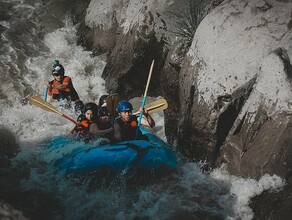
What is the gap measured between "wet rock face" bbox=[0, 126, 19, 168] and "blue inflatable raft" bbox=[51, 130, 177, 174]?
0.97 m

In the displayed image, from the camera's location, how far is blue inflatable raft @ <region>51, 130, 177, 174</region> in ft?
14.1

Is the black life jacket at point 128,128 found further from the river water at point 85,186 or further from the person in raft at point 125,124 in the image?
the river water at point 85,186

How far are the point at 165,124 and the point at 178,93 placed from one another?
2.03 ft

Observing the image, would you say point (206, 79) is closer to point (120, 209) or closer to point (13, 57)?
point (120, 209)

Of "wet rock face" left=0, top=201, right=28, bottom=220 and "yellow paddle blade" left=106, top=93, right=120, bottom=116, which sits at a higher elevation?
"yellow paddle blade" left=106, top=93, right=120, bottom=116

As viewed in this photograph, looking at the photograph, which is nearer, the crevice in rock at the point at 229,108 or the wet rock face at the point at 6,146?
the crevice in rock at the point at 229,108

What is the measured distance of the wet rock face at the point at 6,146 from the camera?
489 centimetres

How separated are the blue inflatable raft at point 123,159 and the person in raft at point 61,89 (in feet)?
7.06

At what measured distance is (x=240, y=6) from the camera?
477cm

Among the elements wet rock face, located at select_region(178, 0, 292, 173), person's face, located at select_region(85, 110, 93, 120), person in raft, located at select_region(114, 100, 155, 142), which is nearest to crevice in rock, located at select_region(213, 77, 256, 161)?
wet rock face, located at select_region(178, 0, 292, 173)

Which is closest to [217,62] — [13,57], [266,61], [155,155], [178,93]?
[266,61]

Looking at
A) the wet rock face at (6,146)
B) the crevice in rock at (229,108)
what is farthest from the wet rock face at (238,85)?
the wet rock face at (6,146)

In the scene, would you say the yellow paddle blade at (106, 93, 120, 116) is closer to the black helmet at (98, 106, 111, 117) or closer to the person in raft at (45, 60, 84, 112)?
the black helmet at (98, 106, 111, 117)

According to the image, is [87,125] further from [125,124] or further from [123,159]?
[123,159]
